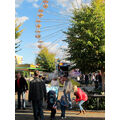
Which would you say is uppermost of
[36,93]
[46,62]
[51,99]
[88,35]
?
[88,35]

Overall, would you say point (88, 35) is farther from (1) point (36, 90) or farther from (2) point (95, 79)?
(2) point (95, 79)

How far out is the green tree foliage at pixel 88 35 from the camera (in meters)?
8.71

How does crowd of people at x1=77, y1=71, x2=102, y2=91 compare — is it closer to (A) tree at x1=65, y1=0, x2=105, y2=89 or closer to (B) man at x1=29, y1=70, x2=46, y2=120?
(A) tree at x1=65, y1=0, x2=105, y2=89

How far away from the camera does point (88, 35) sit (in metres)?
8.86

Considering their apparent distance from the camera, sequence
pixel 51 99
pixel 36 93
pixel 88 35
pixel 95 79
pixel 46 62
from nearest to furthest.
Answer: pixel 36 93
pixel 51 99
pixel 88 35
pixel 95 79
pixel 46 62

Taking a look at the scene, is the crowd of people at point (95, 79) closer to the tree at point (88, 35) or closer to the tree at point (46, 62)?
the tree at point (88, 35)

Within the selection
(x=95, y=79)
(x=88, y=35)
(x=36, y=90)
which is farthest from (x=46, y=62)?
(x=36, y=90)

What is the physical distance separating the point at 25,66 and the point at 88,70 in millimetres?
14665

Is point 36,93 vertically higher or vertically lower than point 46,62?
lower

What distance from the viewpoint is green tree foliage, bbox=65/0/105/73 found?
343 inches

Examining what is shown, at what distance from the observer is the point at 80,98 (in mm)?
7590
